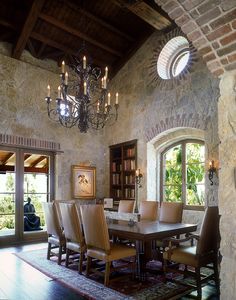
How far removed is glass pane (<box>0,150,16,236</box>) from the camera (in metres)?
5.95

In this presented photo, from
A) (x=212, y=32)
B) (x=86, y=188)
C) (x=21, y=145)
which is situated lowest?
(x=86, y=188)

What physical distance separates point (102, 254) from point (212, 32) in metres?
2.65

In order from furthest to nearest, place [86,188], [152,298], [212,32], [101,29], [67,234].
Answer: [86,188], [101,29], [67,234], [152,298], [212,32]

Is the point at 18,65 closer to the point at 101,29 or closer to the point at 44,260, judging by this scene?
the point at 101,29

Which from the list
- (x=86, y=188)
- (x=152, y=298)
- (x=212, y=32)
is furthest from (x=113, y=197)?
(x=212, y=32)

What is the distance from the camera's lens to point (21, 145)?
612cm

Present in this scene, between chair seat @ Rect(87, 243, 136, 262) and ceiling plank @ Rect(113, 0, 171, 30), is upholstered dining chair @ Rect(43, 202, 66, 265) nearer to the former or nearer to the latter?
chair seat @ Rect(87, 243, 136, 262)

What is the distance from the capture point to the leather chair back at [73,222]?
3805 millimetres

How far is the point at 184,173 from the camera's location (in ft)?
19.5

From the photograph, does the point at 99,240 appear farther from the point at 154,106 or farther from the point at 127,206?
the point at 154,106

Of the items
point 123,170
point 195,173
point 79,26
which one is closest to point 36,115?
point 79,26

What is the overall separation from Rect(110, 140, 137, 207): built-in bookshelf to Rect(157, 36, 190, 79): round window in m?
1.74

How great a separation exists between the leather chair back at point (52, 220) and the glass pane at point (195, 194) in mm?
2805

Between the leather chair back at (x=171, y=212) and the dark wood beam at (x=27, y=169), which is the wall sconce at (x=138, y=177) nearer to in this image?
the leather chair back at (x=171, y=212)
